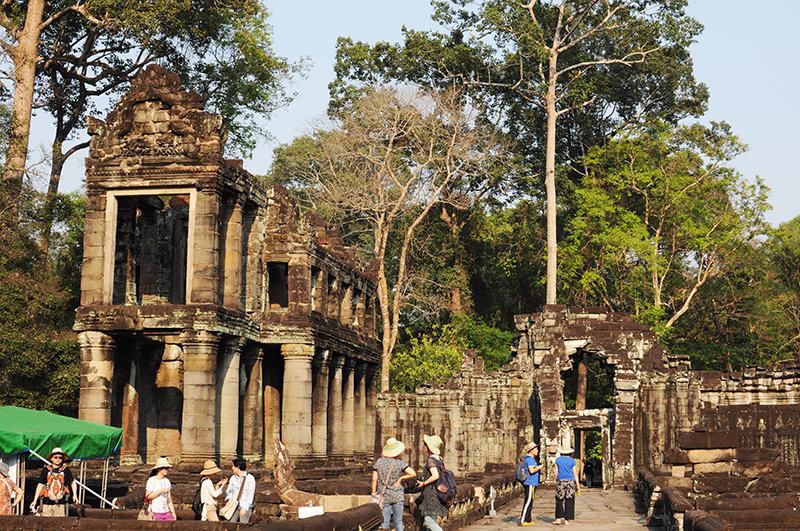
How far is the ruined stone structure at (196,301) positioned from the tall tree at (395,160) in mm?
13144

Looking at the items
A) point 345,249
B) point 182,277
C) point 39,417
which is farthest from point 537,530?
point 345,249

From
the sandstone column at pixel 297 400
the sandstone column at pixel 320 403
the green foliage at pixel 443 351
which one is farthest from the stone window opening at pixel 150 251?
the green foliage at pixel 443 351

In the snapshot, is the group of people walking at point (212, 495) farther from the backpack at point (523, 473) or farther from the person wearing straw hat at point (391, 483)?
the backpack at point (523, 473)

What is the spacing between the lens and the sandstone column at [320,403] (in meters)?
28.7

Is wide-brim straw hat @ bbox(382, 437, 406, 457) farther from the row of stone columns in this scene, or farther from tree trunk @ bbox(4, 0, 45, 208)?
tree trunk @ bbox(4, 0, 45, 208)

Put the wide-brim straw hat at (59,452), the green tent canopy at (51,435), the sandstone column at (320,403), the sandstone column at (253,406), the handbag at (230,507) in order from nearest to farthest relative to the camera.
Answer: the handbag at (230,507) → the wide-brim straw hat at (59,452) → the green tent canopy at (51,435) → the sandstone column at (253,406) → the sandstone column at (320,403)

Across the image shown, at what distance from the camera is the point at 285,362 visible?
26500 millimetres

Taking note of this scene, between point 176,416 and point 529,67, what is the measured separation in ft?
92.0

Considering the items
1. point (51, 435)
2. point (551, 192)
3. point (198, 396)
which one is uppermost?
point (551, 192)

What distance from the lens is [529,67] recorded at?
4709 centimetres

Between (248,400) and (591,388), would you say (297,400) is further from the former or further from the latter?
(591,388)

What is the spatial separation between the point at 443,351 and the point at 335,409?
13.4m

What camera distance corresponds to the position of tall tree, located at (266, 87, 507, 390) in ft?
147

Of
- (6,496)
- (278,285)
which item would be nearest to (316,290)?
(278,285)
